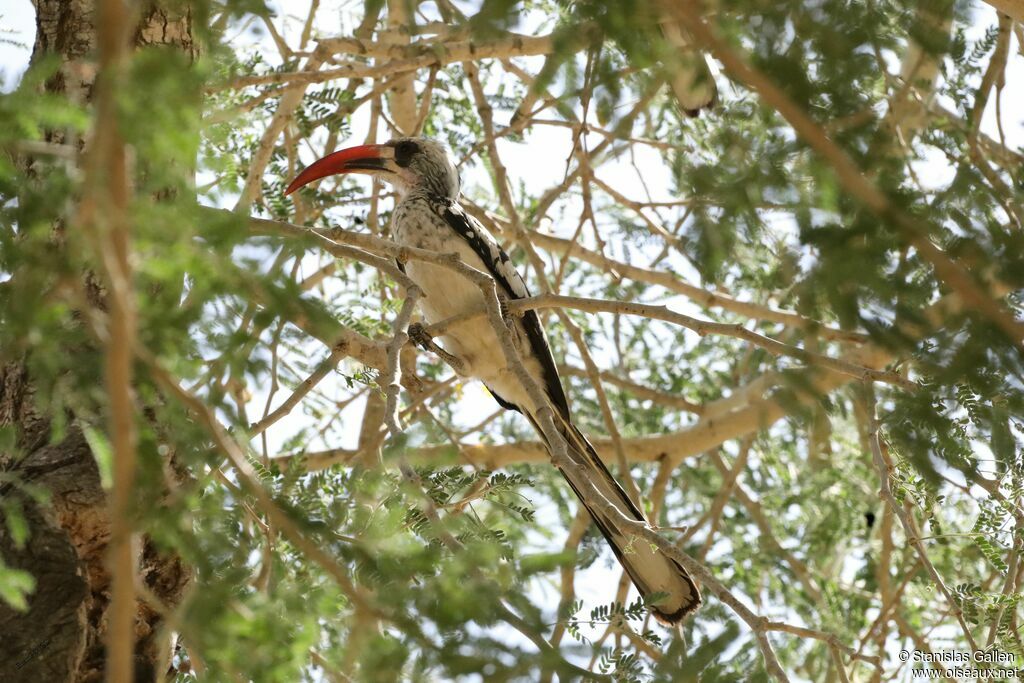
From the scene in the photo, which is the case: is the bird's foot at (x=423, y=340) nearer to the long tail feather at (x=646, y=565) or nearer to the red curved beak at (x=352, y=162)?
the long tail feather at (x=646, y=565)

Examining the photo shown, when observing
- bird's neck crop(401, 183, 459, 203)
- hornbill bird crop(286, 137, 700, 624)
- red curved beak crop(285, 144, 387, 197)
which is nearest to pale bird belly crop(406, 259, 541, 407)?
hornbill bird crop(286, 137, 700, 624)

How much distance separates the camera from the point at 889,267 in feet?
6.40

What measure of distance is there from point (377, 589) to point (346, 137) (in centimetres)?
286

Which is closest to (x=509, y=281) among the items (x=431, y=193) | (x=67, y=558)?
(x=431, y=193)

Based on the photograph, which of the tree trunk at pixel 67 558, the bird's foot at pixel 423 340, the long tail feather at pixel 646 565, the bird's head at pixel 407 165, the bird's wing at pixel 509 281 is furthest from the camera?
the bird's head at pixel 407 165

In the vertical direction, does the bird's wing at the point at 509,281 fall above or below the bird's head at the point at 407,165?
below

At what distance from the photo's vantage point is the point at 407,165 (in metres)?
4.54

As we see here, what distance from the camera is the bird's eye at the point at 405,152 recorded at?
14.9 ft

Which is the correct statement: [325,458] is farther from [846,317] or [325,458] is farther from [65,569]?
[846,317]

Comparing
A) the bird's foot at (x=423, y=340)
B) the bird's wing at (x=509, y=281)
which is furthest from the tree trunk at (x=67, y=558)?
the bird's wing at (x=509, y=281)

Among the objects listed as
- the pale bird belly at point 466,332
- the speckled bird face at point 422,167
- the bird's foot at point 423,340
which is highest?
the speckled bird face at point 422,167

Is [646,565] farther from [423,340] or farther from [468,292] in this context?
[468,292]

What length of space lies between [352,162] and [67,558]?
2.50m

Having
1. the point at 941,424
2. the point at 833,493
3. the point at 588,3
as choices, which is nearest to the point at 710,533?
the point at 833,493
